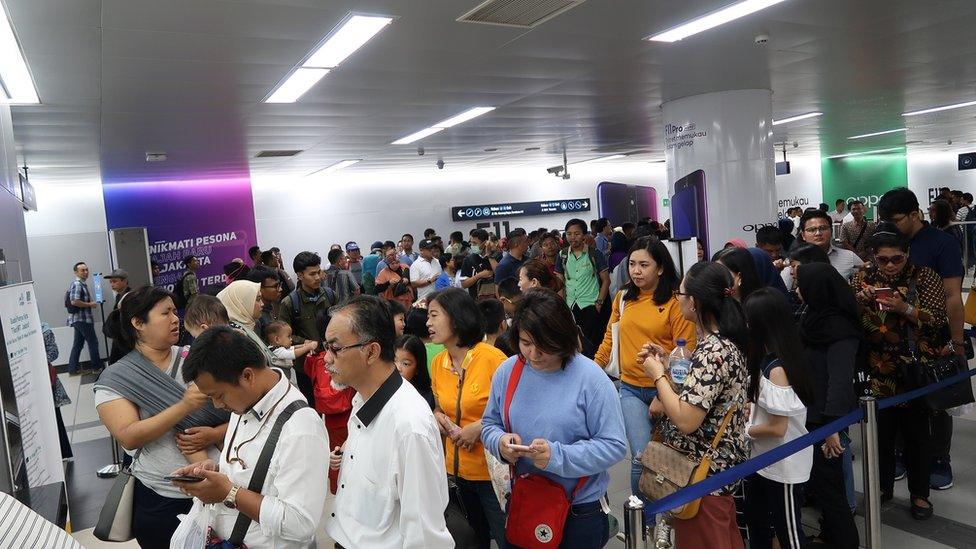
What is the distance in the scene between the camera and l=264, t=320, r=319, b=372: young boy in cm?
457

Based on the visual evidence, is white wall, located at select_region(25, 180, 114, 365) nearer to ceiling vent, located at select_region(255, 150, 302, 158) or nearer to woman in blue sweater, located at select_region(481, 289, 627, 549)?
ceiling vent, located at select_region(255, 150, 302, 158)

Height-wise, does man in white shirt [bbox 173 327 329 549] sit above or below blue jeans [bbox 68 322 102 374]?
above

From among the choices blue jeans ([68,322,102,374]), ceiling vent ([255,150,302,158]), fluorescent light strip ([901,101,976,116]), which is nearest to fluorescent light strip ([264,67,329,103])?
ceiling vent ([255,150,302,158])

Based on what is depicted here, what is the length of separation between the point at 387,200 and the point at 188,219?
5149 millimetres

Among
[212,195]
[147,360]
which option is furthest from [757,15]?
[212,195]

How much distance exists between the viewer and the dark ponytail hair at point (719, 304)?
276cm

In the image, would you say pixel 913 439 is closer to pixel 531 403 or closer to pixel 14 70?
pixel 531 403

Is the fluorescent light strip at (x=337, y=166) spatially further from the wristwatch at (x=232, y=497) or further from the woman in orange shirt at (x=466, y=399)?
the wristwatch at (x=232, y=497)

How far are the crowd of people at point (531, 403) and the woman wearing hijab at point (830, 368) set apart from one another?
0.4 inches

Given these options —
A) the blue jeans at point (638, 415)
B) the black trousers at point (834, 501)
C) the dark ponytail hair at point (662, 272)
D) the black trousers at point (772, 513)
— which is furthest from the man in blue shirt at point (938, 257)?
the blue jeans at point (638, 415)

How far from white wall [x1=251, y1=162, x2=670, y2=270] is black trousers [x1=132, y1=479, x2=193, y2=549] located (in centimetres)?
1362

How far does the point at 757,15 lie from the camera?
5.36m

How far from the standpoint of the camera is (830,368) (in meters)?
3.47

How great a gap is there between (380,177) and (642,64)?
11.5 m
